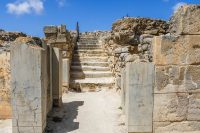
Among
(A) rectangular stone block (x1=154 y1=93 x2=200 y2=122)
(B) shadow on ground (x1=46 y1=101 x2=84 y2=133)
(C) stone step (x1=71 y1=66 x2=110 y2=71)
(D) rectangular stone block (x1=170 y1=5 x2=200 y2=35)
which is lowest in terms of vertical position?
(B) shadow on ground (x1=46 y1=101 x2=84 y2=133)

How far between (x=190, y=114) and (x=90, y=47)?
9.75 meters

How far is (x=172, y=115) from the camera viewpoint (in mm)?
4855

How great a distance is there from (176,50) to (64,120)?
306 cm

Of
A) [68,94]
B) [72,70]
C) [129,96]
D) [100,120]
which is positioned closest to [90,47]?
[72,70]

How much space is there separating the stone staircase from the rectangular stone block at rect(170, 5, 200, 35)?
5.41 metres

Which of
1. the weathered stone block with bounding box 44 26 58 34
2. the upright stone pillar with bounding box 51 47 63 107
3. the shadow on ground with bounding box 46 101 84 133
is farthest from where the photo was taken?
the weathered stone block with bounding box 44 26 58 34

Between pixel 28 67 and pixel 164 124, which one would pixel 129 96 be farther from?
pixel 28 67

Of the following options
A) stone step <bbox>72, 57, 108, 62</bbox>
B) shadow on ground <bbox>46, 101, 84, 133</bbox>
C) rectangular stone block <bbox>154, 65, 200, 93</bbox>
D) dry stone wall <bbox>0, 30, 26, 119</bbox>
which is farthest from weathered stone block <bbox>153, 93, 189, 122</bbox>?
stone step <bbox>72, 57, 108, 62</bbox>

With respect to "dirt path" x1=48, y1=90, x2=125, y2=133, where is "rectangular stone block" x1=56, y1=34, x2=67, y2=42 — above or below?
above

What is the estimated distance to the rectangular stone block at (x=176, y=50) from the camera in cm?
465

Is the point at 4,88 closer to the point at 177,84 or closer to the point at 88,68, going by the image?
the point at 177,84

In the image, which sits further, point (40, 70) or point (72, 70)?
point (72, 70)

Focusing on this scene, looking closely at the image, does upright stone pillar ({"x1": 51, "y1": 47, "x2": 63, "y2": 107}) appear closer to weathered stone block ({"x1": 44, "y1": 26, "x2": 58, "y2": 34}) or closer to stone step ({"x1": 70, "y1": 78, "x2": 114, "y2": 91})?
stone step ({"x1": 70, "y1": 78, "x2": 114, "y2": 91})

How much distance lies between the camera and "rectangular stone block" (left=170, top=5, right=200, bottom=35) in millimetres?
4621
